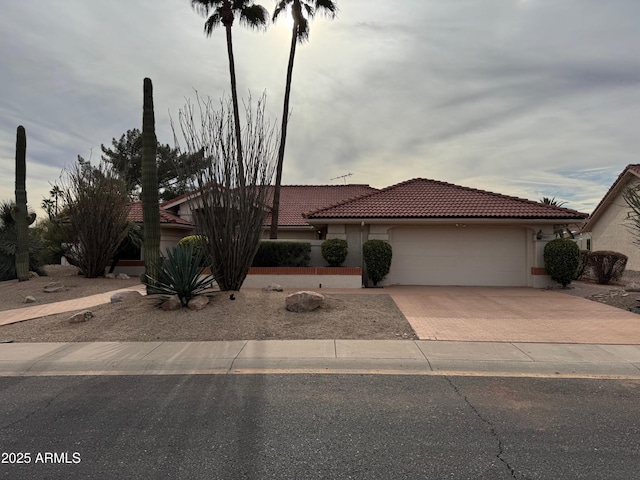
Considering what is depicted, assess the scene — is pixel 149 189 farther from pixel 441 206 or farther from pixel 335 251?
pixel 441 206

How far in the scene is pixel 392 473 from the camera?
3.20 meters

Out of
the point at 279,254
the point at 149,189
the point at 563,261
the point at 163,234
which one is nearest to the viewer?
the point at 149,189

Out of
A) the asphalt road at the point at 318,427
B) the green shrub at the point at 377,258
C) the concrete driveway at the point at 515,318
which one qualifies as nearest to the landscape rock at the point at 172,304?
the asphalt road at the point at 318,427

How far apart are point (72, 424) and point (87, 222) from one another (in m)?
14.2

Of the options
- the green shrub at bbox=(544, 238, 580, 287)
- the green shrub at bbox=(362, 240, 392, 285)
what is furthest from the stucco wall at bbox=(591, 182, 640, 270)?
the green shrub at bbox=(362, 240, 392, 285)

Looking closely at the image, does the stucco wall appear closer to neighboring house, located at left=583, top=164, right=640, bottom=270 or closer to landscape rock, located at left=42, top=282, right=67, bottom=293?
neighboring house, located at left=583, top=164, right=640, bottom=270

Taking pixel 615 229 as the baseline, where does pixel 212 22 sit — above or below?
above

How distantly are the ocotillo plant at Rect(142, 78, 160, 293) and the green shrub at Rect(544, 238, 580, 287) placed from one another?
12.8 m

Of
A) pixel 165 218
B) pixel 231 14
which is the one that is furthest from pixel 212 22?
pixel 165 218

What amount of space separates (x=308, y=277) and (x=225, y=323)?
A: 6610 millimetres

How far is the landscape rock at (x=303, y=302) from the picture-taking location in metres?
8.98

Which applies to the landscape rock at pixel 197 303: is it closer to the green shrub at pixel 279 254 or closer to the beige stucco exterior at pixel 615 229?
the green shrub at pixel 279 254

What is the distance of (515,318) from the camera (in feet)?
30.0

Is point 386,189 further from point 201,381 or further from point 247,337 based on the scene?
point 201,381
